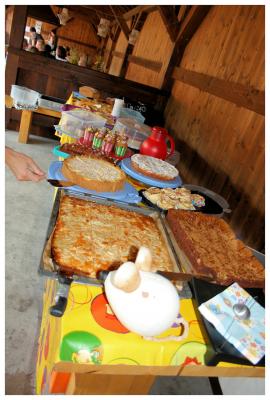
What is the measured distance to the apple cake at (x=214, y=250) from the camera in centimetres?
114

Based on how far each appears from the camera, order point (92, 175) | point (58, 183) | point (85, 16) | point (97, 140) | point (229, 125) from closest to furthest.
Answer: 1. point (58, 183)
2. point (92, 175)
3. point (97, 140)
4. point (229, 125)
5. point (85, 16)

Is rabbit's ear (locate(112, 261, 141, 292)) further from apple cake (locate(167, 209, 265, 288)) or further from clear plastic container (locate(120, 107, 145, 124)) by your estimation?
clear plastic container (locate(120, 107, 145, 124))

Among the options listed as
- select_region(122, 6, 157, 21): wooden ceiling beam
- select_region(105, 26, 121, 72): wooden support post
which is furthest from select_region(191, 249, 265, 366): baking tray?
select_region(105, 26, 121, 72): wooden support post

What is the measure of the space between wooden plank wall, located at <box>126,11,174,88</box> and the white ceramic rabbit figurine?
538 centimetres

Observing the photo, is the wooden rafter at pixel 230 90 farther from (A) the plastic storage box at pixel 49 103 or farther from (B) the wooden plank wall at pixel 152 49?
(A) the plastic storage box at pixel 49 103

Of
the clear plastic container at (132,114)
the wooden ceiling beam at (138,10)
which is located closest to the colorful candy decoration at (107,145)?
the clear plastic container at (132,114)

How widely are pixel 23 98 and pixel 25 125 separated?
1.68 feet

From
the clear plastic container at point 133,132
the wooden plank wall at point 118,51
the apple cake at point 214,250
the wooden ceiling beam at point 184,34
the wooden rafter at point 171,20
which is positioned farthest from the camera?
the wooden plank wall at point 118,51

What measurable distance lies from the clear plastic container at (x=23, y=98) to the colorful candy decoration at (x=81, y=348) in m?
4.43

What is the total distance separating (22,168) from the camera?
4.82 feet

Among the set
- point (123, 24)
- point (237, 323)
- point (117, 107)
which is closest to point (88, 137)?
point (117, 107)

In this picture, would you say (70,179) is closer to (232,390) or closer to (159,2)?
(232,390)

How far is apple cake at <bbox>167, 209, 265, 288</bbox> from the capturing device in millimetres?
1142

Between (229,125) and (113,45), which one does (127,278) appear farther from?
(113,45)
